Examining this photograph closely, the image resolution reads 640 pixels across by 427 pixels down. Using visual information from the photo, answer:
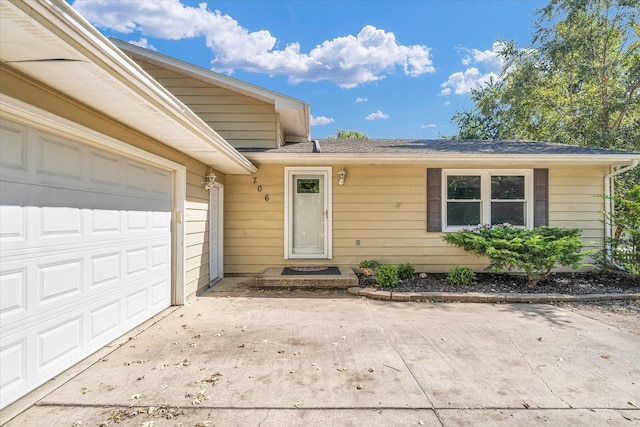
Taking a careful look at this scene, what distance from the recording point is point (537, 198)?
6.57 metres

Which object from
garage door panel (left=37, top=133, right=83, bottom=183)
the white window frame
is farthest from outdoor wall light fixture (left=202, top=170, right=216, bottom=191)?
the white window frame

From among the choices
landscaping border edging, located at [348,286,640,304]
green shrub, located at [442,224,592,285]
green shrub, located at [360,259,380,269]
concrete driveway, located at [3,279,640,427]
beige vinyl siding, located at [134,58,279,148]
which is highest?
beige vinyl siding, located at [134,58,279,148]

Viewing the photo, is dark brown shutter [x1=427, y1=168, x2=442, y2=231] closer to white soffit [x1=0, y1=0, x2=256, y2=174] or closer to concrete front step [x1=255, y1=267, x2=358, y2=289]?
concrete front step [x1=255, y1=267, x2=358, y2=289]

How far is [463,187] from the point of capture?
265 inches

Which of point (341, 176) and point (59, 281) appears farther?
point (341, 176)

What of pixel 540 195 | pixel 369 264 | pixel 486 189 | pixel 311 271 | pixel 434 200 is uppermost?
pixel 486 189

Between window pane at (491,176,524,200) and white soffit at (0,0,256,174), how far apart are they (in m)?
5.88

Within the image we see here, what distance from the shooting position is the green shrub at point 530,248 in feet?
17.4

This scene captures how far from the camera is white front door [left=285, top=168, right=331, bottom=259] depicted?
21.9 feet

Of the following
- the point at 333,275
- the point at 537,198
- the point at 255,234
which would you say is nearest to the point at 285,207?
the point at 255,234

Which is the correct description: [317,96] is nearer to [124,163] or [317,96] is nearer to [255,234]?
[255,234]

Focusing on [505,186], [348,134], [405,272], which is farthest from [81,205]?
[348,134]

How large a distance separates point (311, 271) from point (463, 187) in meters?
3.66

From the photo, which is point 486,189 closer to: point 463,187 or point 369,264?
point 463,187
